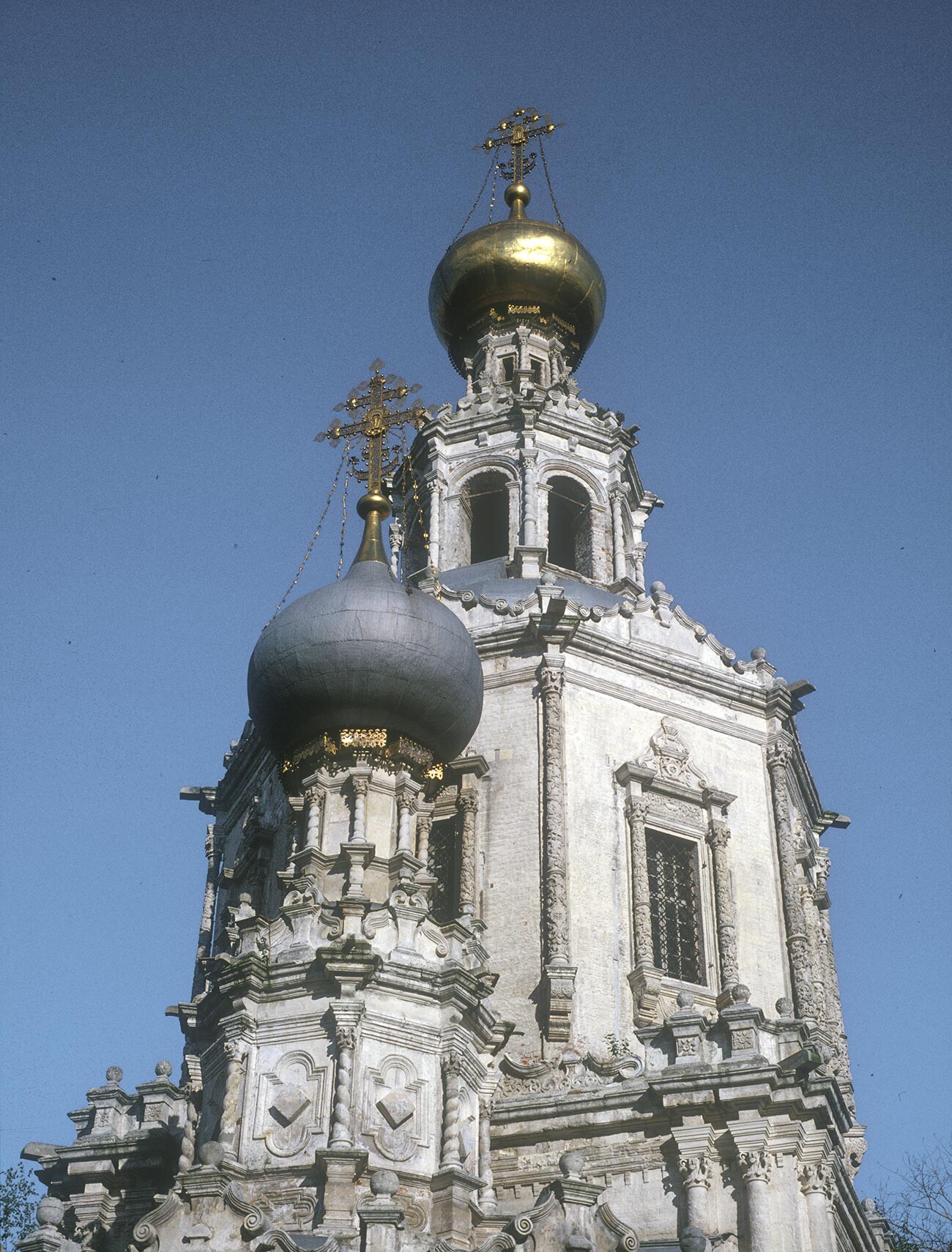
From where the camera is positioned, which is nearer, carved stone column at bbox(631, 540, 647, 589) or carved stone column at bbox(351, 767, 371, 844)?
carved stone column at bbox(351, 767, 371, 844)

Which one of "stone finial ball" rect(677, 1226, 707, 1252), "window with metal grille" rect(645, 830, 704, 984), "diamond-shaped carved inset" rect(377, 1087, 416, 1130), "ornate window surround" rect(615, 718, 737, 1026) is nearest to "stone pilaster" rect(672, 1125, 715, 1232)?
"stone finial ball" rect(677, 1226, 707, 1252)

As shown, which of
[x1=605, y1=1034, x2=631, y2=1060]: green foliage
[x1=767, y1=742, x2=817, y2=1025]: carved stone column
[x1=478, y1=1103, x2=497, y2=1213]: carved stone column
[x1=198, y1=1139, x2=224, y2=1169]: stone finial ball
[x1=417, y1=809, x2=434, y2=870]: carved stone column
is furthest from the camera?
[x1=767, y1=742, x2=817, y2=1025]: carved stone column

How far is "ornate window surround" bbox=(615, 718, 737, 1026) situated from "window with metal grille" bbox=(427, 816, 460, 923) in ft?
6.54

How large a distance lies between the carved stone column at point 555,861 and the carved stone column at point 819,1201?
319 cm

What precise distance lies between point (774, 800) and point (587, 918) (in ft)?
11.3

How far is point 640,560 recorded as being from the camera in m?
27.5

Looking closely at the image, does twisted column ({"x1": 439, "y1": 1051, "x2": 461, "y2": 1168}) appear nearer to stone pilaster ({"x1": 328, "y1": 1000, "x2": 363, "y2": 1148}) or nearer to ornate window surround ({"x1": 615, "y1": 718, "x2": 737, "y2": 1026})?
stone pilaster ({"x1": 328, "y1": 1000, "x2": 363, "y2": 1148})

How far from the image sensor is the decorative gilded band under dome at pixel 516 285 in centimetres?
2875

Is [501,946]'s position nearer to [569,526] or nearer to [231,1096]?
[231,1096]

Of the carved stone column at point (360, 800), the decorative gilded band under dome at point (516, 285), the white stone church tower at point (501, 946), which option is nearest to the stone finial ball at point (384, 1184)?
the white stone church tower at point (501, 946)

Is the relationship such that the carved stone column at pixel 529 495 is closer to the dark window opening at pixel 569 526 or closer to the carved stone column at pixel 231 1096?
the dark window opening at pixel 569 526

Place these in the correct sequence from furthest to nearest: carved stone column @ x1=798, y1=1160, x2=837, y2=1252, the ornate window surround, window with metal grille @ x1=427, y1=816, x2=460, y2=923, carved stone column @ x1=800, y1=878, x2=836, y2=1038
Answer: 1. carved stone column @ x1=800, y1=878, x2=836, y2=1038
2. window with metal grille @ x1=427, y1=816, x2=460, y2=923
3. the ornate window surround
4. carved stone column @ x1=798, y1=1160, x2=837, y2=1252

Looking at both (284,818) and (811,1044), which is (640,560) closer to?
(284,818)

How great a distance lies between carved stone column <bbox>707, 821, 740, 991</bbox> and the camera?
20984mm
